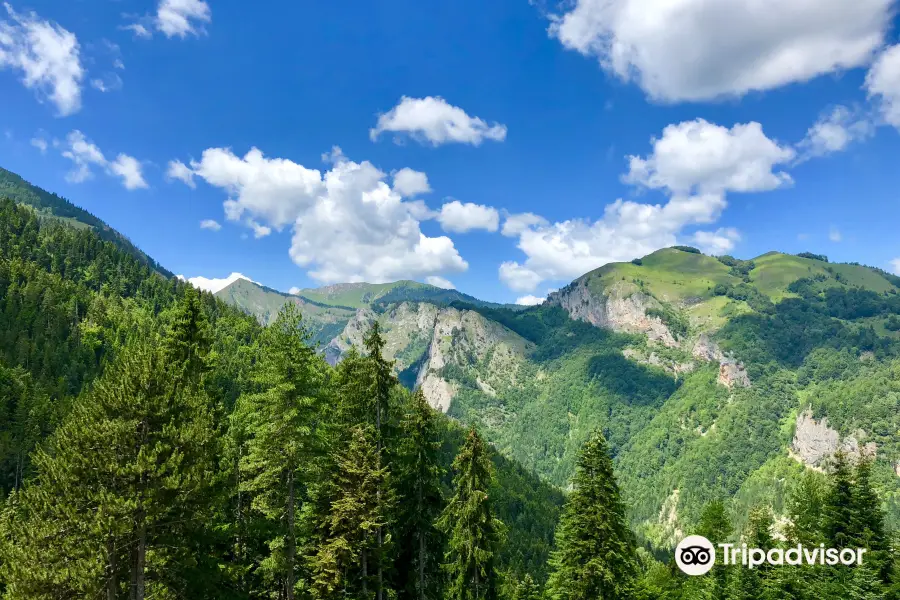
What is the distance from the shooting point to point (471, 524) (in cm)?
2875

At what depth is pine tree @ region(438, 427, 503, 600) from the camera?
93.2 ft

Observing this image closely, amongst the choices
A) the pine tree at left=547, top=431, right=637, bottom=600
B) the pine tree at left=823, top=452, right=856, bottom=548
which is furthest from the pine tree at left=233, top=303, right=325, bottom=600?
the pine tree at left=823, top=452, right=856, bottom=548

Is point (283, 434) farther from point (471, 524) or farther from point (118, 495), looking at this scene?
point (471, 524)

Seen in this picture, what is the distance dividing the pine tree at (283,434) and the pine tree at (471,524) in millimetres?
8764

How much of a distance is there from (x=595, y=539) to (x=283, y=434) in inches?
818

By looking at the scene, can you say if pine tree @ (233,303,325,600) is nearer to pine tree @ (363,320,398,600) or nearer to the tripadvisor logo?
pine tree @ (363,320,398,600)

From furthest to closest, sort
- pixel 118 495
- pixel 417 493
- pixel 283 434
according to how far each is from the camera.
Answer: pixel 417 493
pixel 283 434
pixel 118 495

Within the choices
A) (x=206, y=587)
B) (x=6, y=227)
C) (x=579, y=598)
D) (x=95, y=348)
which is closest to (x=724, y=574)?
(x=579, y=598)

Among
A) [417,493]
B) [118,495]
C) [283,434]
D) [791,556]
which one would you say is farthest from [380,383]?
[791,556]

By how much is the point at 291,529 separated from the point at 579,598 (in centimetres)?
1899

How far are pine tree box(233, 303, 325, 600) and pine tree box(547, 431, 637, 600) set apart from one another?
17.5m

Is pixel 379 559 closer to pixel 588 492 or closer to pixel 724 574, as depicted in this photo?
pixel 588 492

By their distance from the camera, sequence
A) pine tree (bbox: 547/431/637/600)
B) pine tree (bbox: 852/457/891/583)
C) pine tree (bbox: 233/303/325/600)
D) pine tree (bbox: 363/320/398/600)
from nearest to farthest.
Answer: pine tree (bbox: 233/303/325/600), pine tree (bbox: 363/320/398/600), pine tree (bbox: 547/431/637/600), pine tree (bbox: 852/457/891/583)

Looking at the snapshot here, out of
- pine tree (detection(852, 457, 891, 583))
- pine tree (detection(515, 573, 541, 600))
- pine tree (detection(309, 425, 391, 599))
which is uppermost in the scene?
pine tree (detection(852, 457, 891, 583))
